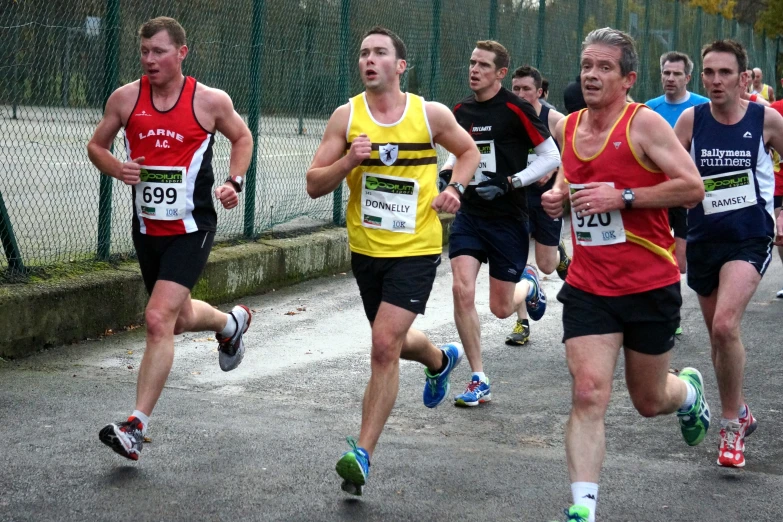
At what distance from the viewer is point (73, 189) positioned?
843 cm

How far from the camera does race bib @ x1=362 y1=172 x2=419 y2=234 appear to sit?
5.41 m

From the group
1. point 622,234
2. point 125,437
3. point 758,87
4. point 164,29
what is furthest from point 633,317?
point 758,87

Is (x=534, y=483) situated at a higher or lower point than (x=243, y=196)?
lower

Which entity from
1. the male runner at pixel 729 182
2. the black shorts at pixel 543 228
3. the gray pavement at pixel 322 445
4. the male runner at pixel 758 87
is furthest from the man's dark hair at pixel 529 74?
the male runner at pixel 758 87

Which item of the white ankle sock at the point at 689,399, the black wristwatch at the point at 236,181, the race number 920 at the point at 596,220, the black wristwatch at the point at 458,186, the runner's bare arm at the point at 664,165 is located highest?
the runner's bare arm at the point at 664,165

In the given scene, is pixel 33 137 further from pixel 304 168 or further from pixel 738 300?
pixel 738 300

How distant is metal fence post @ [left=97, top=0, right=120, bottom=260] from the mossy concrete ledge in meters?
0.23

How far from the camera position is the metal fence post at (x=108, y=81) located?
8442 millimetres

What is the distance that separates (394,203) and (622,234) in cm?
114

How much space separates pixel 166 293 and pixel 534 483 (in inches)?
77.1

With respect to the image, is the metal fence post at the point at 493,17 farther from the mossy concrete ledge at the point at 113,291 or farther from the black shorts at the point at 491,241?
the black shorts at the point at 491,241

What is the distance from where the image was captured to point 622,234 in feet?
15.6

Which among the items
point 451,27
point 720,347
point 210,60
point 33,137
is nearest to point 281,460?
point 720,347

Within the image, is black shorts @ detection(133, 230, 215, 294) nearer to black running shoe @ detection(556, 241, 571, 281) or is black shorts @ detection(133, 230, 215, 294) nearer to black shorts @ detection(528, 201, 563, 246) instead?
black shorts @ detection(528, 201, 563, 246)
